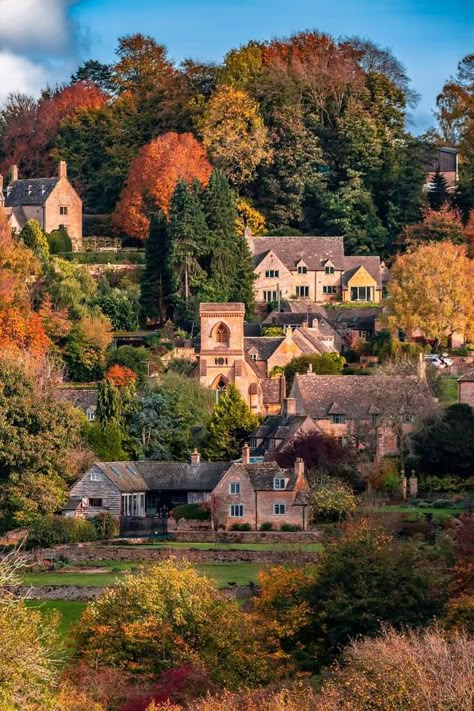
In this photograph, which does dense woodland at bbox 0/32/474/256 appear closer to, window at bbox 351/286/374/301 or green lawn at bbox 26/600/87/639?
window at bbox 351/286/374/301

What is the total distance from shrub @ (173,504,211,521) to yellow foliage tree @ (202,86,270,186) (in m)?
40.1

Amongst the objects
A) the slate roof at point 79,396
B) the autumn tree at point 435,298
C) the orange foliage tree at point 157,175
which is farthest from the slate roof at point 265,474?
the orange foliage tree at point 157,175

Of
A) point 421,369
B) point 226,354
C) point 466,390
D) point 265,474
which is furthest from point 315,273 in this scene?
point 265,474

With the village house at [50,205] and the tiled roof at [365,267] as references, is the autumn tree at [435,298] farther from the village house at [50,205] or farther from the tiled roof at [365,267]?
the village house at [50,205]

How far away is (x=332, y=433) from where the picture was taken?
92.3m

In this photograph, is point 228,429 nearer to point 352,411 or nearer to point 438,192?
point 352,411

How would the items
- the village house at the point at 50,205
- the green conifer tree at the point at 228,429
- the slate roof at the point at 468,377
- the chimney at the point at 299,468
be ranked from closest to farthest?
the chimney at the point at 299,468 < the green conifer tree at the point at 228,429 < the slate roof at the point at 468,377 < the village house at the point at 50,205

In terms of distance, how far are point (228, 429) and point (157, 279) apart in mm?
18045

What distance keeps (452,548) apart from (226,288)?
44.6m

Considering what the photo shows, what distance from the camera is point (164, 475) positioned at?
293 ft

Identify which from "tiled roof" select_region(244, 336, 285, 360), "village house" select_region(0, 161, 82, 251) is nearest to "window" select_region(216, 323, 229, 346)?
"tiled roof" select_region(244, 336, 285, 360)

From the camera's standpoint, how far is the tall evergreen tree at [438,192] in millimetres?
125875

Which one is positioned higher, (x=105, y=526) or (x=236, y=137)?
(x=236, y=137)

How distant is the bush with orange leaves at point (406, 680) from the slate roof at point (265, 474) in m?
32.7
